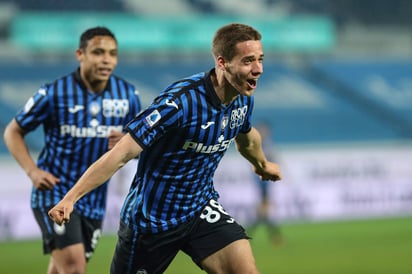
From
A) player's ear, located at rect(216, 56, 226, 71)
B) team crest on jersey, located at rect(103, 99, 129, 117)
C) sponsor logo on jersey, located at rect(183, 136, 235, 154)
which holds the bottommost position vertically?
sponsor logo on jersey, located at rect(183, 136, 235, 154)

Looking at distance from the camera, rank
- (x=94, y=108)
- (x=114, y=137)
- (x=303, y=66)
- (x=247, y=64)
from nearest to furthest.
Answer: (x=247, y=64)
(x=114, y=137)
(x=94, y=108)
(x=303, y=66)

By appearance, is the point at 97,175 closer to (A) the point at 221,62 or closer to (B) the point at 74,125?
(A) the point at 221,62

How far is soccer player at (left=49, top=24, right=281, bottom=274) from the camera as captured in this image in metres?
4.52

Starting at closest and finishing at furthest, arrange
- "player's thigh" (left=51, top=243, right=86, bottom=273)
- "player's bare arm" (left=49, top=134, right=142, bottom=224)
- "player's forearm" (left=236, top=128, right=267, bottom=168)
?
"player's bare arm" (left=49, top=134, right=142, bottom=224) < "player's forearm" (left=236, top=128, right=267, bottom=168) < "player's thigh" (left=51, top=243, right=86, bottom=273)

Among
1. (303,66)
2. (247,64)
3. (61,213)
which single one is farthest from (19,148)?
(303,66)

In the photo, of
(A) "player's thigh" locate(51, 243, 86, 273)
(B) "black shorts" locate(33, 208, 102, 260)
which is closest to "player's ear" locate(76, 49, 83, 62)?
(B) "black shorts" locate(33, 208, 102, 260)

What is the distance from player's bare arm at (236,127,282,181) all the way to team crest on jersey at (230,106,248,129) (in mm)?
258

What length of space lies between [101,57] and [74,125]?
52 cm

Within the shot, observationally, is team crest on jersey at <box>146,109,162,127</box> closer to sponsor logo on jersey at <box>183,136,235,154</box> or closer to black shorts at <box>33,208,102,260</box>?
sponsor logo on jersey at <box>183,136,235,154</box>

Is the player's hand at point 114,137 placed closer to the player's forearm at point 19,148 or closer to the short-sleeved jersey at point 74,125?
the short-sleeved jersey at point 74,125

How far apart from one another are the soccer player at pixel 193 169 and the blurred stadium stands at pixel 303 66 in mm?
12651

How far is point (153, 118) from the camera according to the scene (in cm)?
441

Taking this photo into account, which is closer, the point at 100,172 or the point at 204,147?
the point at 100,172

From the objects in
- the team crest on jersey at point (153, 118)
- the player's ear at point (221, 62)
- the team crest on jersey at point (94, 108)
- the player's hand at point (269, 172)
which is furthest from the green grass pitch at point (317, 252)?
the team crest on jersey at point (153, 118)
